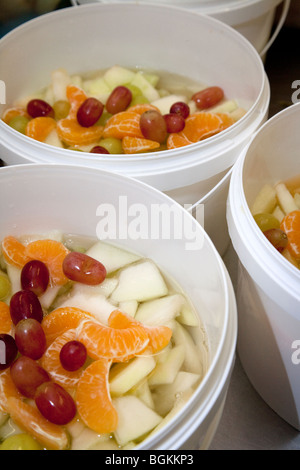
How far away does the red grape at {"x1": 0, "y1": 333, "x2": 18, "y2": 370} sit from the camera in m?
0.84

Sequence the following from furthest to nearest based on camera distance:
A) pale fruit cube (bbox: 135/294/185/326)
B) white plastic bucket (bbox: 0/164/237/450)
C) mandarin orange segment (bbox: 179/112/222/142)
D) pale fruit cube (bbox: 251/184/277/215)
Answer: mandarin orange segment (bbox: 179/112/222/142), pale fruit cube (bbox: 251/184/277/215), pale fruit cube (bbox: 135/294/185/326), white plastic bucket (bbox: 0/164/237/450)

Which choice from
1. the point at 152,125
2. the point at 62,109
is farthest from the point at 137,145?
the point at 62,109

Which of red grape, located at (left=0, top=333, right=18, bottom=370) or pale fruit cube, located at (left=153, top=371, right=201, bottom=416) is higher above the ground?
red grape, located at (left=0, top=333, right=18, bottom=370)

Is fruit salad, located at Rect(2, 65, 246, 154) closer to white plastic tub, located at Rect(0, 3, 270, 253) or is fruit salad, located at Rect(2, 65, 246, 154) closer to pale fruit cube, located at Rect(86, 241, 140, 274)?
white plastic tub, located at Rect(0, 3, 270, 253)

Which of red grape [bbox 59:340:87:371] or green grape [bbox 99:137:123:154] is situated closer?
red grape [bbox 59:340:87:371]

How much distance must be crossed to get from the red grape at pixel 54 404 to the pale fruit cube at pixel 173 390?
0.14 metres

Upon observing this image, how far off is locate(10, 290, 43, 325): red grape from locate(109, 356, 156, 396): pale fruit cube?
16 cm

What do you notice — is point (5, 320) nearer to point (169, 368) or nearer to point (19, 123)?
point (169, 368)

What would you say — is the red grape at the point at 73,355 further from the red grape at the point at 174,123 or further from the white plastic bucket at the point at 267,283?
the red grape at the point at 174,123

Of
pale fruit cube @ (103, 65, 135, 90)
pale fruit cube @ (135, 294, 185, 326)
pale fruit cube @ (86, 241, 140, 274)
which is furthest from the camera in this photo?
pale fruit cube @ (103, 65, 135, 90)

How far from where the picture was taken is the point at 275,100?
180 cm

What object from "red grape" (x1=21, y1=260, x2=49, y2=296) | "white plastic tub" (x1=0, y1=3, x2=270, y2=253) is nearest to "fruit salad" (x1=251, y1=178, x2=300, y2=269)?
"white plastic tub" (x1=0, y1=3, x2=270, y2=253)

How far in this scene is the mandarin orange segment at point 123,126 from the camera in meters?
1.20
